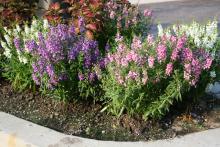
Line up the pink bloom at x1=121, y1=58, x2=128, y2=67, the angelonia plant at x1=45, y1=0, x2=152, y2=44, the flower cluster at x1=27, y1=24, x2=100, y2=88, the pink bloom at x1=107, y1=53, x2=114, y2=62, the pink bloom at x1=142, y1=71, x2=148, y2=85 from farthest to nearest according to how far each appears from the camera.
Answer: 1. the angelonia plant at x1=45, y1=0, x2=152, y2=44
2. the flower cluster at x1=27, y1=24, x2=100, y2=88
3. the pink bloom at x1=107, y1=53, x2=114, y2=62
4. the pink bloom at x1=121, y1=58, x2=128, y2=67
5. the pink bloom at x1=142, y1=71, x2=148, y2=85

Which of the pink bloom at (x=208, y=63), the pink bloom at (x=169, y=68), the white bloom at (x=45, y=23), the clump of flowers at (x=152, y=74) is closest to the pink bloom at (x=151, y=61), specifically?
the clump of flowers at (x=152, y=74)

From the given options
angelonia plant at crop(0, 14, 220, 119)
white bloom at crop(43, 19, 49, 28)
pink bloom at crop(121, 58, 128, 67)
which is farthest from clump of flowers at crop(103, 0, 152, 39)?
pink bloom at crop(121, 58, 128, 67)

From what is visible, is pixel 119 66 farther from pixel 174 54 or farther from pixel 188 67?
pixel 188 67

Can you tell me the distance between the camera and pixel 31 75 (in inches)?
210

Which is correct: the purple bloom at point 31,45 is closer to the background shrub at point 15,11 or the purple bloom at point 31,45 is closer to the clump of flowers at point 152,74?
the clump of flowers at point 152,74

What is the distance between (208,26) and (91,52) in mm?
1199

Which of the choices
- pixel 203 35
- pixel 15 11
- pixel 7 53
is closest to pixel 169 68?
pixel 203 35

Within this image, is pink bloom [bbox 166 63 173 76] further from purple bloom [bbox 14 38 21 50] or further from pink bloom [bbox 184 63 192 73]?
purple bloom [bbox 14 38 21 50]

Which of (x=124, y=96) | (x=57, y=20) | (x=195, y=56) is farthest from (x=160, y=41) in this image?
(x=57, y=20)

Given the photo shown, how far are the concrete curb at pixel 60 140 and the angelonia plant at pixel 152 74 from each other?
382mm

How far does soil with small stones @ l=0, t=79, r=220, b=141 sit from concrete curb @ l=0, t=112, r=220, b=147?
16 cm

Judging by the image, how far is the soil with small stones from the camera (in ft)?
14.7

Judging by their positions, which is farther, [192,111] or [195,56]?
[192,111]

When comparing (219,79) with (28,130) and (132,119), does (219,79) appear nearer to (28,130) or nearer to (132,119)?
(132,119)
